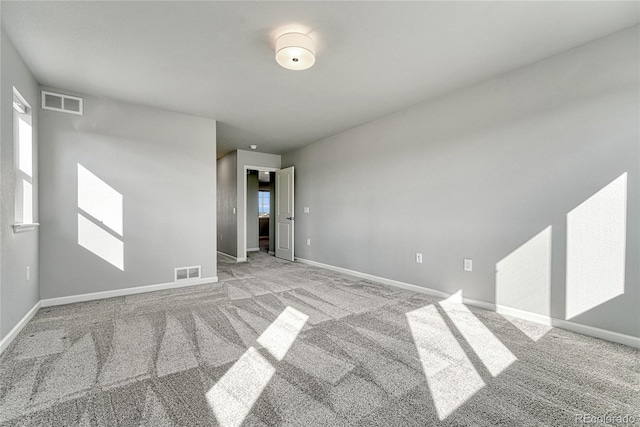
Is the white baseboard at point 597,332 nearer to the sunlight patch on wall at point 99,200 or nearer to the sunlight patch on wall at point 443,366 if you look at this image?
the sunlight patch on wall at point 443,366

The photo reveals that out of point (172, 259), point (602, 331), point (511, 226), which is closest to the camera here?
point (602, 331)

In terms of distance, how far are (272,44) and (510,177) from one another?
2668 mm

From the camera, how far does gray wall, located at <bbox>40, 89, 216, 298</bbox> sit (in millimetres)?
3180

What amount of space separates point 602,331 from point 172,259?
4789 millimetres

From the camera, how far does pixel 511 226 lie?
2844mm

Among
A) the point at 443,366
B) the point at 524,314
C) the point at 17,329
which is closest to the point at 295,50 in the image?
the point at 443,366

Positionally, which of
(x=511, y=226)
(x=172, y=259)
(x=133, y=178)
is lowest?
(x=172, y=259)

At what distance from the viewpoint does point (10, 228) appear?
7.64 ft

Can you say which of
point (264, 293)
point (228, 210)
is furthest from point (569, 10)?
point (228, 210)

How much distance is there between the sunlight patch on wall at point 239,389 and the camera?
1.45 meters

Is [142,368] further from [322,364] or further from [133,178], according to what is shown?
[133,178]

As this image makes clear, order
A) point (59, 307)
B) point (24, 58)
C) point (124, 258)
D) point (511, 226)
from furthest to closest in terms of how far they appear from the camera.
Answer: point (124, 258)
point (59, 307)
point (511, 226)
point (24, 58)

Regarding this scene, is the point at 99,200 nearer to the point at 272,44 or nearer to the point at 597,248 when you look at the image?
the point at 272,44

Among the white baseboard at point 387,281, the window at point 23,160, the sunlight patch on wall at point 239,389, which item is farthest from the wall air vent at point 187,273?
the sunlight patch on wall at point 239,389
